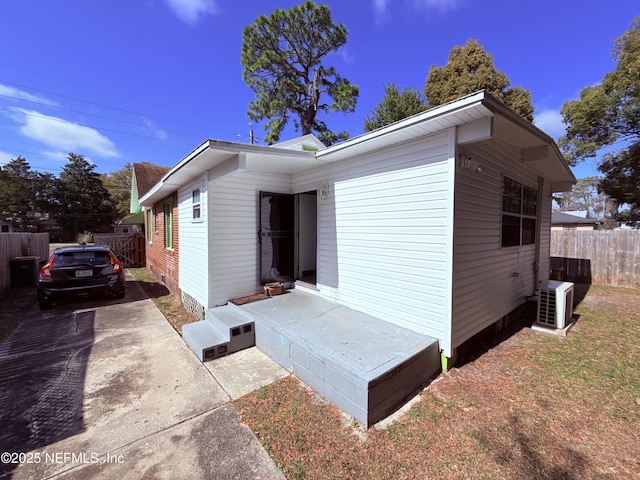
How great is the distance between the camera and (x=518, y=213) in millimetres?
4906

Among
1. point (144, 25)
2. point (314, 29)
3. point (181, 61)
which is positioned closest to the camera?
point (144, 25)

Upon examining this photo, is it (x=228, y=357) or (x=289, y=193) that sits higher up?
(x=289, y=193)

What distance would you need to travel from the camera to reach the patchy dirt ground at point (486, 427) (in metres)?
1.95

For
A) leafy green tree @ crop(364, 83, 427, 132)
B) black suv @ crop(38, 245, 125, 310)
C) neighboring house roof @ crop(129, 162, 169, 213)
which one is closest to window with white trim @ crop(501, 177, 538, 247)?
black suv @ crop(38, 245, 125, 310)

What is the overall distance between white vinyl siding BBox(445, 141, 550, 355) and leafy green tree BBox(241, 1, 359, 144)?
501 inches

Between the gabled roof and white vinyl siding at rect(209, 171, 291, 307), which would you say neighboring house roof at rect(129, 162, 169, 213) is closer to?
the gabled roof

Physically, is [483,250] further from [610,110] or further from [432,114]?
[610,110]

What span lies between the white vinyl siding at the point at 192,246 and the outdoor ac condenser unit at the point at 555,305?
600 centimetres

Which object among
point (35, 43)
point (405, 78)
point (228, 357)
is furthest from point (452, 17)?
point (35, 43)

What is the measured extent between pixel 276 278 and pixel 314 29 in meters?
15.0

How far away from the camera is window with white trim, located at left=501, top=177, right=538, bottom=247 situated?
174 inches

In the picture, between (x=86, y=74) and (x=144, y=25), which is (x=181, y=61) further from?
(x=86, y=74)

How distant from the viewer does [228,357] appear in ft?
12.2

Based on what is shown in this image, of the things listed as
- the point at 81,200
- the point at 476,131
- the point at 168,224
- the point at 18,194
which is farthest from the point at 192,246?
the point at 18,194
